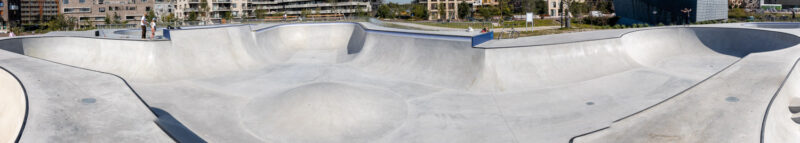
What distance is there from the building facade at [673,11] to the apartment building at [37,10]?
92343mm

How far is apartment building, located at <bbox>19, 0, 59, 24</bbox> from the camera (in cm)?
8438

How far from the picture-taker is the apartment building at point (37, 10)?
84.4m

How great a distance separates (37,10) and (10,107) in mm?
102206

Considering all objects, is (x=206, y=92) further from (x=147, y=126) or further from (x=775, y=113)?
(x=775, y=113)

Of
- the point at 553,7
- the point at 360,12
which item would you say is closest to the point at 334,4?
the point at 360,12

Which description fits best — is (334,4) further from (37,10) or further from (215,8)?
(37,10)

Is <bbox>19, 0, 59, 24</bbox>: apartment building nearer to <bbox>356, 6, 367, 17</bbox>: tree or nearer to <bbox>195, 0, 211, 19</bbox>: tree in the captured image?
<bbox>195, 0, 211, 19</bbox>: tree

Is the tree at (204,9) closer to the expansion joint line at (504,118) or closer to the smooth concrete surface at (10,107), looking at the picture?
the smooth concrete surface at (10,107)

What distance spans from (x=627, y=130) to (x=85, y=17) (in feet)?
284

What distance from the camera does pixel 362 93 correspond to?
43.3 ft

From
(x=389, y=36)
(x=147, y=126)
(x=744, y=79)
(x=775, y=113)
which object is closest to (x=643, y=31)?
(x=389, y=36)

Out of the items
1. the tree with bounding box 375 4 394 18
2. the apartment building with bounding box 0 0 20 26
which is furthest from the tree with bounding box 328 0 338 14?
the apartment building with bounding box 0 0 20 26

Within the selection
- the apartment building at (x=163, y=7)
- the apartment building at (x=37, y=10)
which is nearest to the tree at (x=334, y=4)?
the apartment building at (x=163, y=7)

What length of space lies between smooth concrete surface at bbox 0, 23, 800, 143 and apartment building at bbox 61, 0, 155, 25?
210 feet
